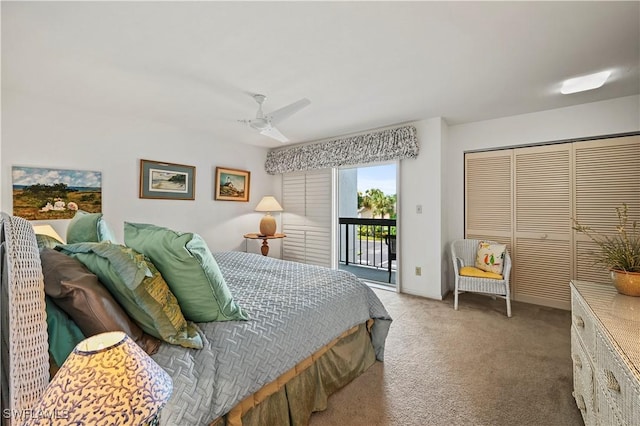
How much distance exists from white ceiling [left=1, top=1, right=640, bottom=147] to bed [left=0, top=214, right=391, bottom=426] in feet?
5.02

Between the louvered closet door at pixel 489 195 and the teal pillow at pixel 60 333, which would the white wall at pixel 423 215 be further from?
the teal pillow at pixel 60 333

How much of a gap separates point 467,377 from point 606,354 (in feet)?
3.44

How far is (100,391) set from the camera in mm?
610

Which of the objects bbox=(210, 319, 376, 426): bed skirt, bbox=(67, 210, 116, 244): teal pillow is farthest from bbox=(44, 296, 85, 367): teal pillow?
bbox=(67, 210, 116, 244): teal pillow

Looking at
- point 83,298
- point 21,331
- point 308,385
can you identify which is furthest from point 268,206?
point 21,331

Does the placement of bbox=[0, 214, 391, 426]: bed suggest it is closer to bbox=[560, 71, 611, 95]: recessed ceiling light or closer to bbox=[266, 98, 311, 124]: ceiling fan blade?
bbox=[266, 98, 311, 124]: ceiling fan blade

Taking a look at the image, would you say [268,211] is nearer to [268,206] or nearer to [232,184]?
[268,206]

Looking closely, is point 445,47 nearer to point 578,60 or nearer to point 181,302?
point 578,60

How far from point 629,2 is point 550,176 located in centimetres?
212

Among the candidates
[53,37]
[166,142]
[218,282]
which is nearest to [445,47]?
[218,282]

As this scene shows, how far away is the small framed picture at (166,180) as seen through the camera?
11.8ft

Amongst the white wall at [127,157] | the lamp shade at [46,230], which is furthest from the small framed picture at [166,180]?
the lamp shade at [46,230]

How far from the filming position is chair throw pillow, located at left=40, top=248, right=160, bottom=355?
0.96m

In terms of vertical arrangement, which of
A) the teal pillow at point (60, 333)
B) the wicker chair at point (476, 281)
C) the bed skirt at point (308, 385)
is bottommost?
the bed skirt at point (308, 385)
